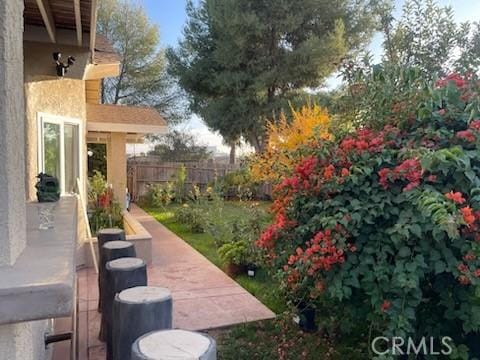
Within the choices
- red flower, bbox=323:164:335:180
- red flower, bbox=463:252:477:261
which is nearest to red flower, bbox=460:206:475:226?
red flower, bbox=463:252:477:261

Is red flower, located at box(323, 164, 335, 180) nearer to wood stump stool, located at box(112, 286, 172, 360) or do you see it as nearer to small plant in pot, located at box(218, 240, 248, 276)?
wood stump stool, located at box(112, 286, 172, 360)

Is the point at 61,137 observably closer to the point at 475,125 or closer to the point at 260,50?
the point at 475,125

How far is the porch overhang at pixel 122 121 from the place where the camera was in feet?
38.9

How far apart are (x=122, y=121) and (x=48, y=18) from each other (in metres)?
7.22

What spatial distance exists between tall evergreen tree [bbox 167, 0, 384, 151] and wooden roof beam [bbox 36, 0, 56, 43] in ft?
49.8

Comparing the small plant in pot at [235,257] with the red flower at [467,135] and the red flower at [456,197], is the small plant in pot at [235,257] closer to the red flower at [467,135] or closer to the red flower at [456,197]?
the red flower at [467,135]

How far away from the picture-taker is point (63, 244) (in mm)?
2688

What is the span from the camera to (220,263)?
8305mm

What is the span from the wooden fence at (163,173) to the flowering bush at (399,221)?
16858 millimetres

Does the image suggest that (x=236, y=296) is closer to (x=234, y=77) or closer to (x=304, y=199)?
(x=304, y=199)

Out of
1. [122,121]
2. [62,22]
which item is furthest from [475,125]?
[122,121]

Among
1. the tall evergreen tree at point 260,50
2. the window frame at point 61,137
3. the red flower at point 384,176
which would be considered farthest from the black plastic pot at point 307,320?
the tall evergreen tree at point 260,50

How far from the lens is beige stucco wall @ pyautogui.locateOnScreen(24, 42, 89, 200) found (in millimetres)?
5934

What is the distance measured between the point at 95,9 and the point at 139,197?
16.2 m
